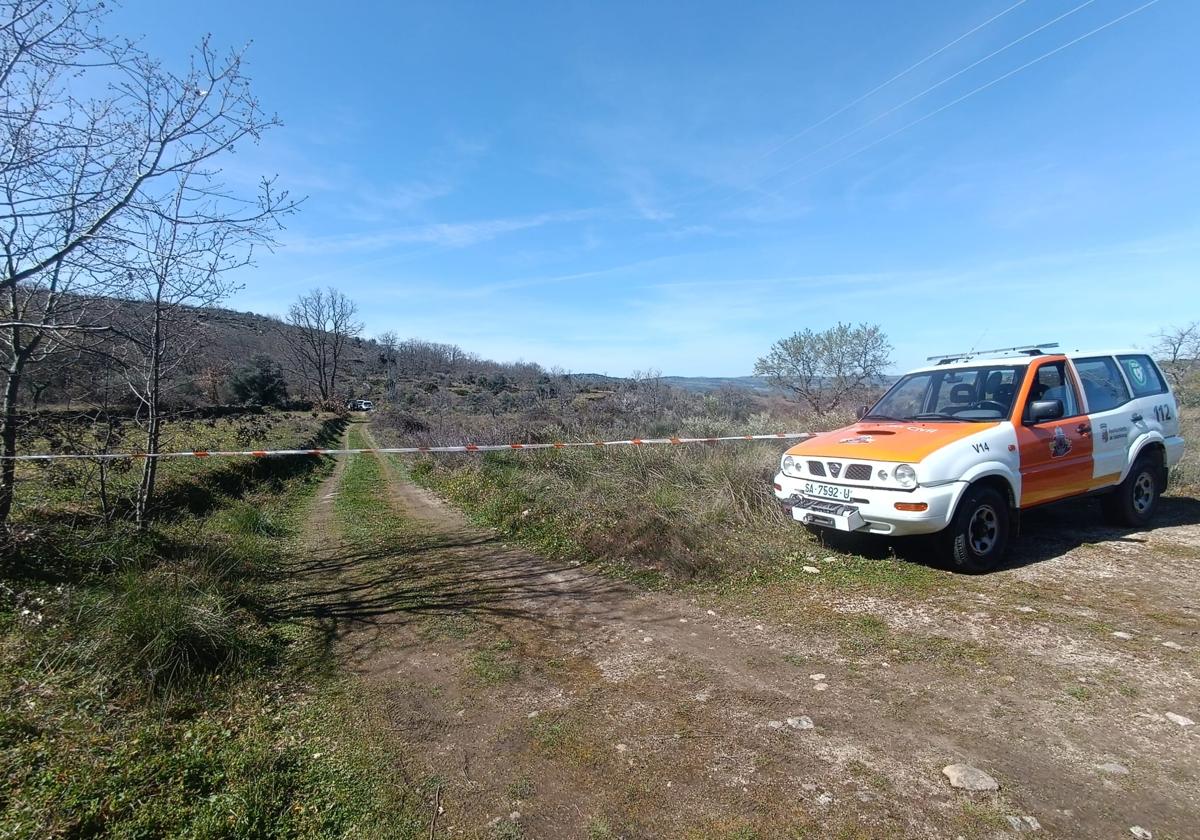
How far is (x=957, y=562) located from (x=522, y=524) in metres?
5.27

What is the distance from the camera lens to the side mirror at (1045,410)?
5273 millimetres

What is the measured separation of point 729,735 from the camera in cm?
295

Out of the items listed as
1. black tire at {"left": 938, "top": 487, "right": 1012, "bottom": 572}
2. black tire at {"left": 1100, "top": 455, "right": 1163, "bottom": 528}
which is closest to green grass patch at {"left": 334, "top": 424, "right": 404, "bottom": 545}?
black tire at {"left": 938, "top": 487, "right": 1012, "bottom": 572}

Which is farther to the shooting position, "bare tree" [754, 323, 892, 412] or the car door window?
"bare tree" [754, 323, 892, 412]

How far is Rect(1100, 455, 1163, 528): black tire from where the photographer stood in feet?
20.5

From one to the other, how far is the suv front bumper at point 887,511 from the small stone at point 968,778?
2582 millimetres

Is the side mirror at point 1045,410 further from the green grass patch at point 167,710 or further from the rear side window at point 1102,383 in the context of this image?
the green grass patch at point 167,710

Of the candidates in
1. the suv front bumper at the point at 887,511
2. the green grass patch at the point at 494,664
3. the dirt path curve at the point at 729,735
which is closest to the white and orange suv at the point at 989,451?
the suv front bumper at the point at 887,511

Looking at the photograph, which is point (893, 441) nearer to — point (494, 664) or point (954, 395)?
point (954, 395)

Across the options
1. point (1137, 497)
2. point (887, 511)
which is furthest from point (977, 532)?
point (1137, 497)

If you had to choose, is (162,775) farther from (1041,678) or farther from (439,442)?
(439,442)

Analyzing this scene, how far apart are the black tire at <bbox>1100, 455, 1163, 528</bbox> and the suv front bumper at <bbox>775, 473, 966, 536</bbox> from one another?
2.97m

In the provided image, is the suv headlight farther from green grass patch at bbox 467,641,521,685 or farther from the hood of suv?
green grass patch at bbox 467,641,521,685

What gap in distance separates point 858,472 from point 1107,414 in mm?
3099
